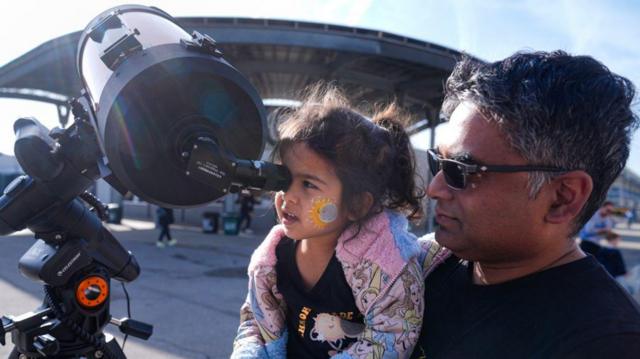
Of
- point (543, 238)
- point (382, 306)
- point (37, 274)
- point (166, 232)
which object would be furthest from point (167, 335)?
point (166, 232)

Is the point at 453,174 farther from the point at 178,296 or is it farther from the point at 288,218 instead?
the point at 178,296

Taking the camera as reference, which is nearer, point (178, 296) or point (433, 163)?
point (433, 163)

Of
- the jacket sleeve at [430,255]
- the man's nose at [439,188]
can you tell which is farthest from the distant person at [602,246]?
the man's nose at [439,188]

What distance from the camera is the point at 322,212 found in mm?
1677

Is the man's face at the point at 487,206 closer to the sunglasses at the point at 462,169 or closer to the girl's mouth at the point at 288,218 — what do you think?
the sunglasses at the point at 462,169

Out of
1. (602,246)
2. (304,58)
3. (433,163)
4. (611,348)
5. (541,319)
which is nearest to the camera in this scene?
(611,348)

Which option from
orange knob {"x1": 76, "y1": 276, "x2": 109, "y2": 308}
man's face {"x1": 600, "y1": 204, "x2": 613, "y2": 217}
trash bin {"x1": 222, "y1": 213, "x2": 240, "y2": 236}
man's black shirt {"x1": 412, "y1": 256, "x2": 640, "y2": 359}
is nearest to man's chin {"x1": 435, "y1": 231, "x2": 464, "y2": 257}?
man's black shirt {"x1": 412, "y1": 256, "x2": 640, "y2": 359}

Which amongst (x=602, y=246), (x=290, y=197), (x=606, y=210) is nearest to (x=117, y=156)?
(x=290, y=197)

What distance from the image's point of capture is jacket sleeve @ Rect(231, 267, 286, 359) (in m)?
1.69

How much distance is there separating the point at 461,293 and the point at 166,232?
1102 centimetres

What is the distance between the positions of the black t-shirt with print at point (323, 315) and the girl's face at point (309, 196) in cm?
15

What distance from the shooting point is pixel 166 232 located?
11.6m

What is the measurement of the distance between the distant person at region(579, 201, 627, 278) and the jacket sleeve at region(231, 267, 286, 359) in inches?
191

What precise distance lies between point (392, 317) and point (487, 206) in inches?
17.3
